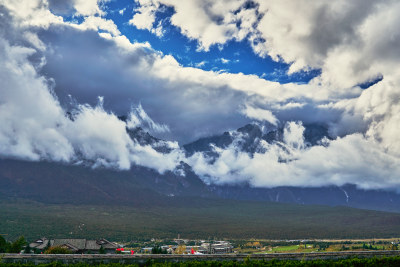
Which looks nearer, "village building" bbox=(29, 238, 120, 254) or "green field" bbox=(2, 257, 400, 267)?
"green field" bbox=(2, 257, 400, 267)

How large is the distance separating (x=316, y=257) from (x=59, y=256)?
101 ft

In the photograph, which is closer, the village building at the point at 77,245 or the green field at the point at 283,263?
the green field at the point at 283,263

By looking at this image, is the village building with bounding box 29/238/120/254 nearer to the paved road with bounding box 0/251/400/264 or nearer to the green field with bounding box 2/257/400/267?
the paved road with bounding box 0/251/400/264

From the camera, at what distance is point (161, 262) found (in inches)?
1720

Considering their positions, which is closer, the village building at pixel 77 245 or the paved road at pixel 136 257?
the paved road at pixel 136 257

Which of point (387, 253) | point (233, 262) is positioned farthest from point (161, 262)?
point (387, 253)

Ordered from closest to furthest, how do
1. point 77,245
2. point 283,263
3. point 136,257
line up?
point 136,257 → point 283,263 → point 77,245

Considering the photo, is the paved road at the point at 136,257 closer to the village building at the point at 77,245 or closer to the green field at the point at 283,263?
the green field at the point at 283,263

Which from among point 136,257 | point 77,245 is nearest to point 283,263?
point 136,257

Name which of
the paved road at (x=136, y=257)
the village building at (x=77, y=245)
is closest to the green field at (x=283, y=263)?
the paved road at (x=136, y=257)

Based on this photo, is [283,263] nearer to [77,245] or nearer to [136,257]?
[136,257]

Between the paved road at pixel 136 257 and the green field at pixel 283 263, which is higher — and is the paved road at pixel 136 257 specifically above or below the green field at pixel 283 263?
above

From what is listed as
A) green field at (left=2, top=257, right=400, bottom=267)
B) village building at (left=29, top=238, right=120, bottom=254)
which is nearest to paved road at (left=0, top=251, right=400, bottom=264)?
green field at (left=2, top=257, right=400, bottom=267)

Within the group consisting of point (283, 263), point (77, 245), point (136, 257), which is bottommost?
point (283, 263)
